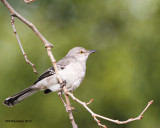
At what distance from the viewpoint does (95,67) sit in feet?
30.4

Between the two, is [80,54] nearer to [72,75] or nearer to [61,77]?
[72,75]

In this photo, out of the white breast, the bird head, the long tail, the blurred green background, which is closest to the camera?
the long tail

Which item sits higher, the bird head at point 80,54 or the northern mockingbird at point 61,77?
the bird head at point 80,54

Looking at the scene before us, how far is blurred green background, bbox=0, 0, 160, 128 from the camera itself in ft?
26.3

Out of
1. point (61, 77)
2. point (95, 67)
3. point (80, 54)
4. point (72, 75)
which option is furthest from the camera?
point (95, 67)

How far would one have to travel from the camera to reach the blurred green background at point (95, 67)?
26.3 ft

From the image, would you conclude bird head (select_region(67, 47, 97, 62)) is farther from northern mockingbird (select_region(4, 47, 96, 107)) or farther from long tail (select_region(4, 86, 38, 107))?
long tail (select_region(4, 86, 38, 107))

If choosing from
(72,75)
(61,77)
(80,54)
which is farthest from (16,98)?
(80,54)

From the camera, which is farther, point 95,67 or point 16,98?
point 95,67

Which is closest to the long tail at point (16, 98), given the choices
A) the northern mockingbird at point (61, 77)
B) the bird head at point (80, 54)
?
the northern mockingbird at point (61, 77)

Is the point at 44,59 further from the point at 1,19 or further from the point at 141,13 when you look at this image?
the point at 141,13

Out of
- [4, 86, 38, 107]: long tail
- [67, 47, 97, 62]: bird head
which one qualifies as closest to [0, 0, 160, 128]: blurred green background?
[67, 47, 97, 62]: bird head

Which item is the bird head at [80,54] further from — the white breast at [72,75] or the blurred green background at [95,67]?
the blurred green background at [95,67]

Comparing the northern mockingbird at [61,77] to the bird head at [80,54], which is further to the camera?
the bird head at [80,54]
